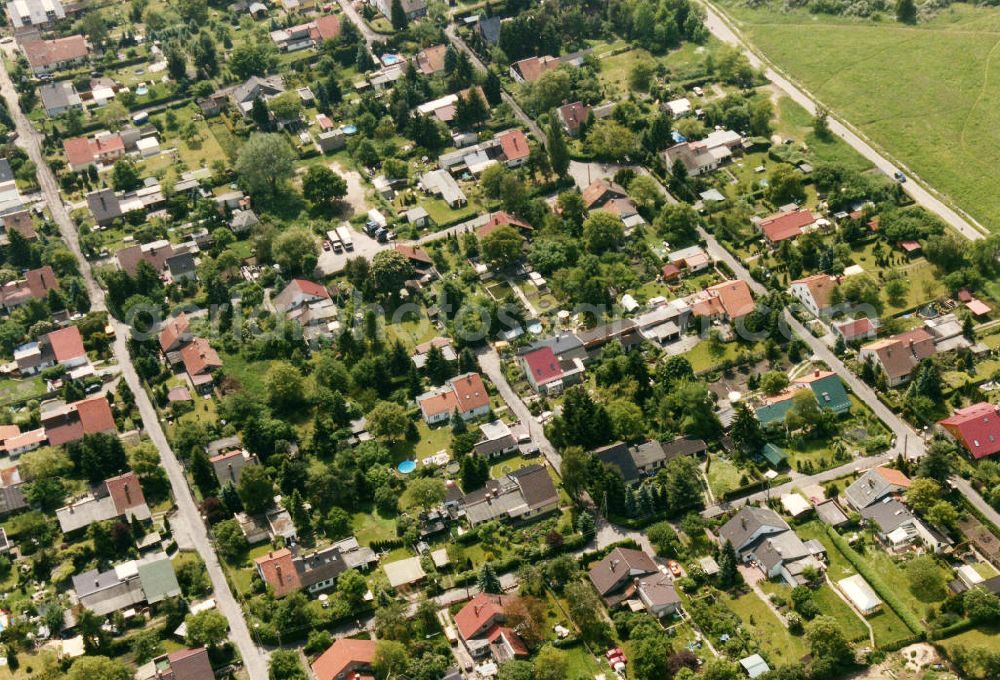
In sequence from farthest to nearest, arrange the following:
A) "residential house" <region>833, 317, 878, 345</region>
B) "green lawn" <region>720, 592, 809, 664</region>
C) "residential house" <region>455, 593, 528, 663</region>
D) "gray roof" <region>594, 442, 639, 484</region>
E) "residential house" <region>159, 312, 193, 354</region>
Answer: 1. "residential house" <region>159, 312, 193, 354</region>
2. "residential house" <region>833, 317, 878, 345</region>
3. "gray roof" <region>594, 442, 639, 484</region>
4. "residential house" <region>455, 593, 528, 663</region>
5. "green lawn" <region>720, 592, 809, 664</region>

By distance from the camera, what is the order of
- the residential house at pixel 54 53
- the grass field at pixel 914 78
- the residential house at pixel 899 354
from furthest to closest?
the residential house at pixel 54 53 → the grass field at pixel 914 78 → the residential house at pixel 899 354

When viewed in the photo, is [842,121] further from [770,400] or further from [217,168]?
[217,168]

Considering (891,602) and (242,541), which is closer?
(891,602)

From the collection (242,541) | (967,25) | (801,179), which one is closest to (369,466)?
(242,541)

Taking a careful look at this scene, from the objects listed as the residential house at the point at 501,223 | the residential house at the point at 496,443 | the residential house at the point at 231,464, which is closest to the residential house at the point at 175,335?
the residential house at the point at 231,464

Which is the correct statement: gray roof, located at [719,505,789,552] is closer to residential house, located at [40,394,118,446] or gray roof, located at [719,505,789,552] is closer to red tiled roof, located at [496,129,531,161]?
residential house, located at [40,394,118,446]

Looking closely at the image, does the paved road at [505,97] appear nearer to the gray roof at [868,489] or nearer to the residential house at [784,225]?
the residential house at [784,225]

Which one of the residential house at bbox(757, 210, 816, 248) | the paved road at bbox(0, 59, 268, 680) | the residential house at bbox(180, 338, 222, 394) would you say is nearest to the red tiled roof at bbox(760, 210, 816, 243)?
the residential house at bbox(757, 210, 816, 248)
